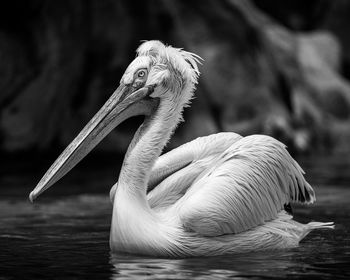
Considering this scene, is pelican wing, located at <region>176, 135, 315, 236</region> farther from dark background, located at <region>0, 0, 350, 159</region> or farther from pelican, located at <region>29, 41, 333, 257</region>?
dark background, located at <region>0, 0, 350, 159</region>

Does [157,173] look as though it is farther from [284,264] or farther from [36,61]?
[36,61]

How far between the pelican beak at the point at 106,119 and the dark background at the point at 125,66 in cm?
666

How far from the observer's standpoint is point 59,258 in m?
5.13

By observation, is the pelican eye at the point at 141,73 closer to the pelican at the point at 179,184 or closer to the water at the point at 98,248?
the pelican at the point at 179,184

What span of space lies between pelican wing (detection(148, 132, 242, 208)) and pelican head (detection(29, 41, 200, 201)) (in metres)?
0.54

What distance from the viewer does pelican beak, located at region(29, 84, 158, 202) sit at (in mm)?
5324

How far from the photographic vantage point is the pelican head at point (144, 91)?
5.38 m

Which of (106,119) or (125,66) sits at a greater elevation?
(125,66)

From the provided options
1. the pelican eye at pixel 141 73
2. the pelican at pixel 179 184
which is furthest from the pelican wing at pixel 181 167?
the pelican eye at pixel 141 73

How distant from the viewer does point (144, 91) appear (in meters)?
5.39

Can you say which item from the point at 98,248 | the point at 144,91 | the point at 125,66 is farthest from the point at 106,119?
the point at 125,66

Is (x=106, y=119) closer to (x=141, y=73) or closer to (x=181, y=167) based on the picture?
(x=141, y=73)

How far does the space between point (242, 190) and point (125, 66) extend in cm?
826

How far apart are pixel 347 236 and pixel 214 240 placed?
53.2 inches
